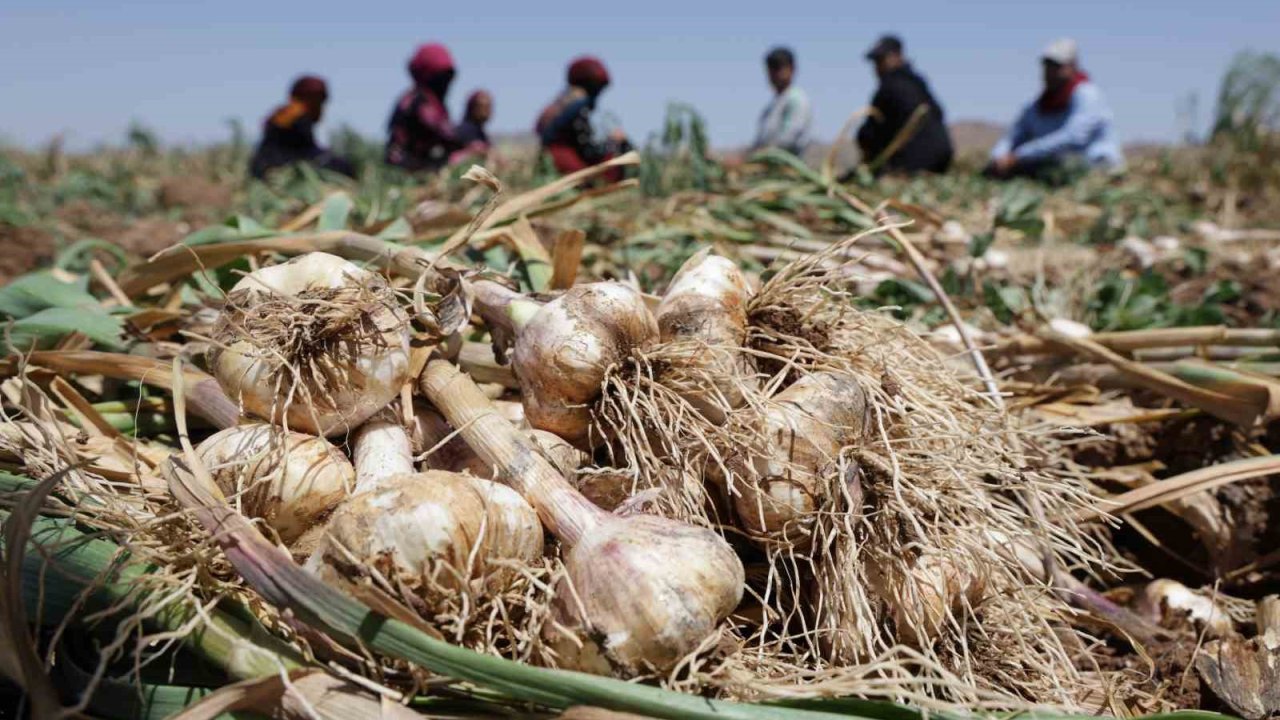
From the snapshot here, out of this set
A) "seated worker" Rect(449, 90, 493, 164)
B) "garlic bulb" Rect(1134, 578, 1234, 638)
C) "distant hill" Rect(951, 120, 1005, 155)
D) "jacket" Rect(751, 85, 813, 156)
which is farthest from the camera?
"distant hill" Rect(951, 120, 1005, 155)

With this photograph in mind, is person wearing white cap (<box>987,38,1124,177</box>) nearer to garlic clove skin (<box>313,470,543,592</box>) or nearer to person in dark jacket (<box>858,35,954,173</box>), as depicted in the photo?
person in dark jacket (<box>858,35,954,173</box>)

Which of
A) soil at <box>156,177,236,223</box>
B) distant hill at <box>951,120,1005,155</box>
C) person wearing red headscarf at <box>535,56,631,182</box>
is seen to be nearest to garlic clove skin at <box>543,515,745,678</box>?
person wearing red headscarf at <box>535,56,631,182</box>

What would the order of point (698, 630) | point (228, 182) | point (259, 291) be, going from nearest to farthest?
point (698, 630) → point (259, 291) → point (228, 182)

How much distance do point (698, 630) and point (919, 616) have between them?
35 centimetres

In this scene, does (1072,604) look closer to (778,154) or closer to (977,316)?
(977,316)

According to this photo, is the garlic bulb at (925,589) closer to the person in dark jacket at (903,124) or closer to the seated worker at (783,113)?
the seated worker at (783,113)

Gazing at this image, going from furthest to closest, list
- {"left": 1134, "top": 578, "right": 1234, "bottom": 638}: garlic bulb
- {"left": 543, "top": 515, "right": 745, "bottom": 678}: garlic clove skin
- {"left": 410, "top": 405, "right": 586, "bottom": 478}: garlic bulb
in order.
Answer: {"left": 1134, "top": 578, "right": 1234, "bottom": 638}: garlic bulb
{"left": 410, "top": 405, "right": 586, "bottom": 478}: garlic bulb
{"left": 543, "top": 515, "right": 745, "bottom": 678}: garlic clove skin

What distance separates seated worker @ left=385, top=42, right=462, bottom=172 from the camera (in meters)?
8.44

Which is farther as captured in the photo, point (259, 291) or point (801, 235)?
point (801, 235)

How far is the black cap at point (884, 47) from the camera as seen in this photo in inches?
313

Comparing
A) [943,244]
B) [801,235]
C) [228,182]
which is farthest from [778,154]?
[228,182]

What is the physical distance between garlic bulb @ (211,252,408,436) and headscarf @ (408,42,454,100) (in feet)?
26.2

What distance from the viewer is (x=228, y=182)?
8703 mm

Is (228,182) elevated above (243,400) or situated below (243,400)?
below
